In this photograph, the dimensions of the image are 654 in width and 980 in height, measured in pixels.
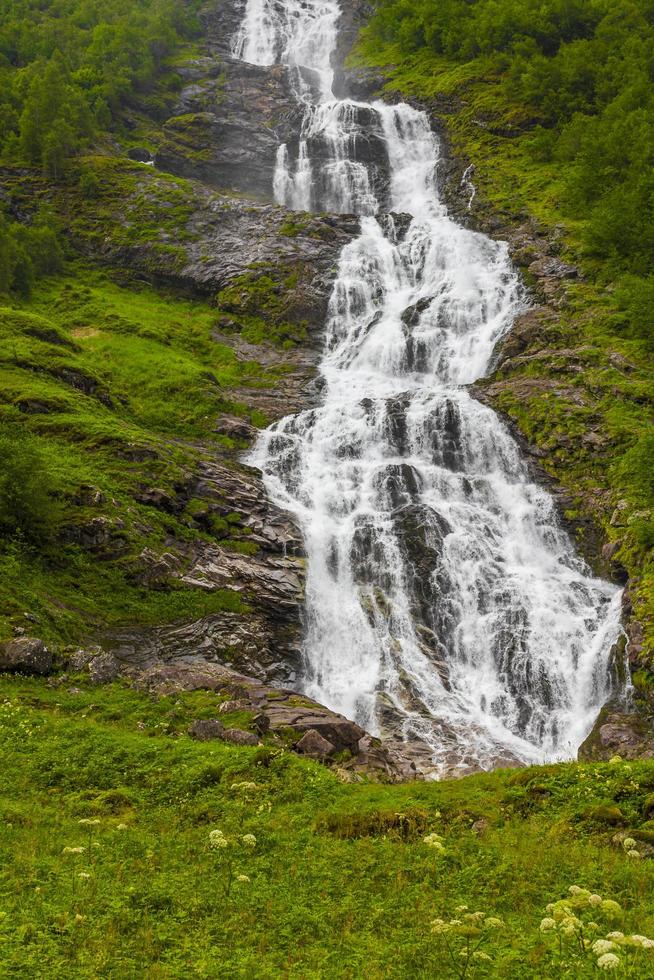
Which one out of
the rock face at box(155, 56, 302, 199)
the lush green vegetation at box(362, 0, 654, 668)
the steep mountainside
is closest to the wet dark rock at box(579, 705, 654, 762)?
the steep mountainside

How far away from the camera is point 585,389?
32.6m

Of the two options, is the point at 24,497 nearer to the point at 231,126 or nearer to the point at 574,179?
the point at 574,179

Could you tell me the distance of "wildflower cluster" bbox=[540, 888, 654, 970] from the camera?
16.4 feet

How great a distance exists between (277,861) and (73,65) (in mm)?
77639

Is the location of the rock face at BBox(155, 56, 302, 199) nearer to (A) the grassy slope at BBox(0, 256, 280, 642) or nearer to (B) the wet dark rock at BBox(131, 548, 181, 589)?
(A) the grassy slope at BBox(0, 256, 280, 642)

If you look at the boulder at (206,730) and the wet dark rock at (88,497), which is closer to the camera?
the boulder at (206,730)

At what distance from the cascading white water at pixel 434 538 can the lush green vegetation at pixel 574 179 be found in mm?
2312

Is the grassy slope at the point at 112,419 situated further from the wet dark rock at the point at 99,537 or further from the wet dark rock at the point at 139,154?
the wet dark rock at the point at 139,154

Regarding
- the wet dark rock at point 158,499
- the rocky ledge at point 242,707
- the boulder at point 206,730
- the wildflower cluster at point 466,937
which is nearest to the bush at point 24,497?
the wet dark rock at point 158,499

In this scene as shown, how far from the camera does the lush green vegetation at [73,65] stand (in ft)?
180

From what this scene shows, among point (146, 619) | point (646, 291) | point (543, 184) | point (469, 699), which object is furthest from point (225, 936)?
point (543, 184)

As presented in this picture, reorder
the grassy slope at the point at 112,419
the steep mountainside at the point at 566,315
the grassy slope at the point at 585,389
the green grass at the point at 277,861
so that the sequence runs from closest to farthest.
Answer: the green grass at the point at 277,861 < the grassy slope at the point at 112,419 < the steep mountainside at the point at 566,315 < the grassy slope at the point at 585,389

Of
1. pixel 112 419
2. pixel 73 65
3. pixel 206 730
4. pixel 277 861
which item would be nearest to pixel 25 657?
pixel 206 730

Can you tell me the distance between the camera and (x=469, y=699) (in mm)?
21625
